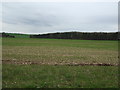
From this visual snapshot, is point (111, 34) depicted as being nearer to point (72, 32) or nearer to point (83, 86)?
point (72, 32)

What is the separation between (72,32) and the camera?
407 feet

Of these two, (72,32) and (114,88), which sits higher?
(72,32)

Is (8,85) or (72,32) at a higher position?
(72,32)

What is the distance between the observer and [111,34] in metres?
107

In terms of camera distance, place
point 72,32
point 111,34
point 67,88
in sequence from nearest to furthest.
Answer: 1. point 67,88
2. point 111,34
3. point 72,32

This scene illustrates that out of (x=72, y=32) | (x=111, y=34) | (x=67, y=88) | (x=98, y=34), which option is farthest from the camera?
(x=72, y=32)

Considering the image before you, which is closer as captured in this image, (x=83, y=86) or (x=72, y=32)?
(x=83, y=86)

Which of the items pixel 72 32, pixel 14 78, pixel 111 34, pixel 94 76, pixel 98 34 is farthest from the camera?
pixel 72 32

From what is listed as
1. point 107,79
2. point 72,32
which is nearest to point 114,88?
point 107,79

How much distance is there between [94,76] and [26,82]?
351 centimetres

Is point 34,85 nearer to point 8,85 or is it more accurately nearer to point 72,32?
point 8,85

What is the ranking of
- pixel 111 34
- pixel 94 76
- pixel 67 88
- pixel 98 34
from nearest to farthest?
pixel 67 88
pixel 94 76
pixel 111 34
pixel 98 34

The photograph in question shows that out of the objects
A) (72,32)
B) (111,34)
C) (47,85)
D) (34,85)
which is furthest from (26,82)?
(72,32)

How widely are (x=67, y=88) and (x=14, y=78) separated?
2740 millimetres
